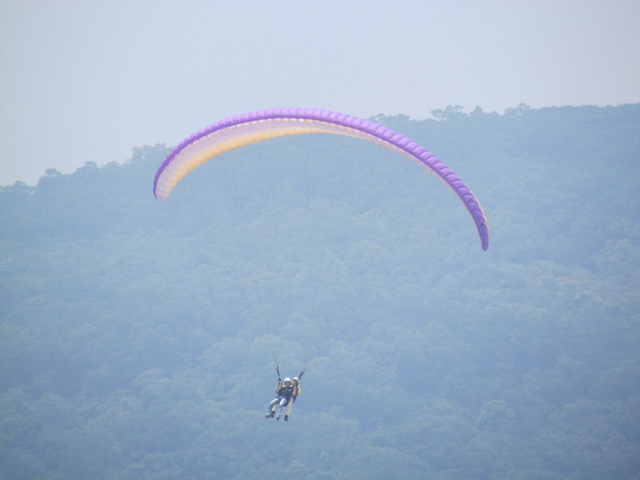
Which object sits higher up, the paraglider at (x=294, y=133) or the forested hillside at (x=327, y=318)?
the forested hillside at (x=327, y=318)

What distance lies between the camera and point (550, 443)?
163 feet

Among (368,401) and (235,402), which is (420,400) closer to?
(368,401)

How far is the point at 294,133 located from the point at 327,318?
144 feet

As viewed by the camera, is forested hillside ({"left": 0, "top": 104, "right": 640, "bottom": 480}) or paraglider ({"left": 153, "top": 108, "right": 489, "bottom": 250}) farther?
forested hillside ({"left": 0, "top": 104, "right": 640, "bottom": 480})

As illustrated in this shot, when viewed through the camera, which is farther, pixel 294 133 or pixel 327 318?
pixel 327 318

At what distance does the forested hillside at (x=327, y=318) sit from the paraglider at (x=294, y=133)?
1721 cm

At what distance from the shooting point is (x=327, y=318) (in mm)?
65375

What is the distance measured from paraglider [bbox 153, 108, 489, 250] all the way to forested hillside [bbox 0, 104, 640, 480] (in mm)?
17212

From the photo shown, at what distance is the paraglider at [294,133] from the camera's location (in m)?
20.0

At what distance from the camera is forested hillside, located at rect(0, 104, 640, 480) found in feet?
164

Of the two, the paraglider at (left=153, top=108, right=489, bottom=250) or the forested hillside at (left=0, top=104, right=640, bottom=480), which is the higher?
the forested hillside at (left=0, top=104, right=640, bottom=480)

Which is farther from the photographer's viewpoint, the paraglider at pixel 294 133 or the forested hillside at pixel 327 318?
the forested hillside at pixel 327 318

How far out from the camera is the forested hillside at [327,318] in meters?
49.9

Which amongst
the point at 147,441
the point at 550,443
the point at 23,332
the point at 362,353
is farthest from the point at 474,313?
the point at 23,332
